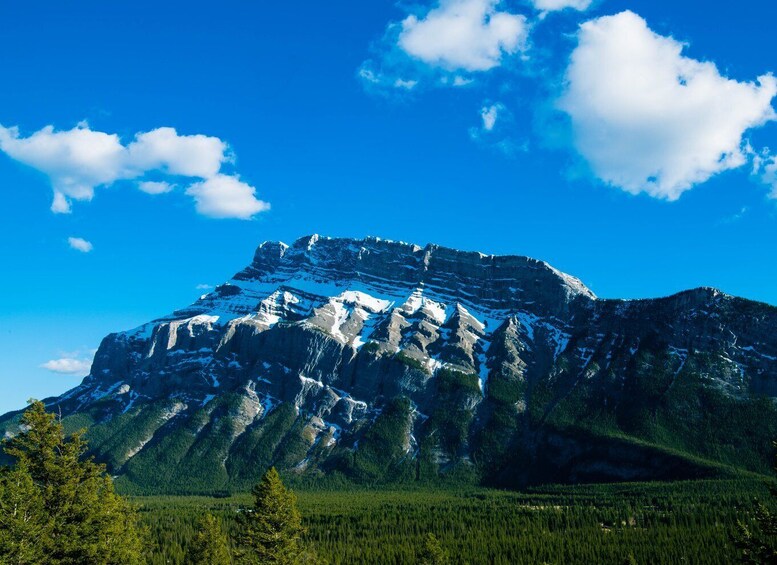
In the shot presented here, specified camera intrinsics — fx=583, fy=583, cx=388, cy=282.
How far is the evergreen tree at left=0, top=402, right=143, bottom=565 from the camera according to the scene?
32.9 m

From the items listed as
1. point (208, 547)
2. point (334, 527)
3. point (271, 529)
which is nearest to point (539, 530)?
point (334, 527)

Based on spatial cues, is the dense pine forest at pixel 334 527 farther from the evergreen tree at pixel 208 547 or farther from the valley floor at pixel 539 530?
the valley floor at pixel 539 530

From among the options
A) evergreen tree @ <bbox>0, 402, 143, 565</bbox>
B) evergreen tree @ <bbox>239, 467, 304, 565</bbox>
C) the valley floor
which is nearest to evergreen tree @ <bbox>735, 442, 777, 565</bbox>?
evergreen tree @ <bbox>239, 467, 304, 565</bbox>

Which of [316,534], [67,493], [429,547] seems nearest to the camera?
[67,493]

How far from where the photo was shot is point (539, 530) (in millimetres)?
152875

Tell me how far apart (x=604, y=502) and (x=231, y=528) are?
122 meters

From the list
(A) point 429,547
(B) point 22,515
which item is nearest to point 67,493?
(B) point 22,515

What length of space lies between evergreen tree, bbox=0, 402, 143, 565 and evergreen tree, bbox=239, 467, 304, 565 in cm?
928

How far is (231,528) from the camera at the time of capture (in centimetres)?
15688

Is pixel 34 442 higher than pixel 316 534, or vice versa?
pixel 34 442

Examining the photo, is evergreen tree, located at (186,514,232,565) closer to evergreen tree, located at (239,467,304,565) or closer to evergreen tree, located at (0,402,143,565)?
evergreen tree, located at (239,467,304,565)

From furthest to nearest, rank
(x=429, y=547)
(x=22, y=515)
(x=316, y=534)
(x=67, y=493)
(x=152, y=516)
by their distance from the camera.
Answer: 1. (x=152, y=516)
2. (x=316, y=534)
3. (x=429, y=547)
4. (x=67, y=493)
5. (x=22, y=515)

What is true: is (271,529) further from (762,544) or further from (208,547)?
(762,544)

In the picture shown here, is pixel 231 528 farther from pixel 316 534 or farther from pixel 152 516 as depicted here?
pixel 152 516
